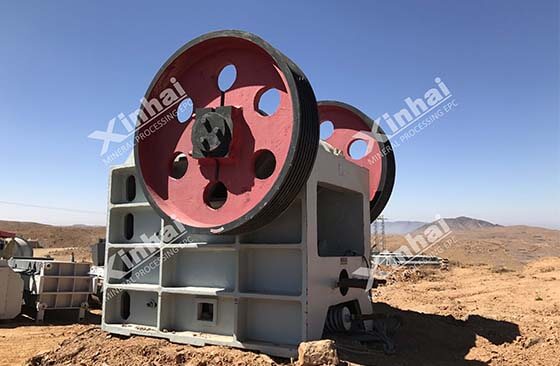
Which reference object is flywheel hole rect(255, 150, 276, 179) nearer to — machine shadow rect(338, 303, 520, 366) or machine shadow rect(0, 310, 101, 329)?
machine shadow rect(338, 303, 520, 366)

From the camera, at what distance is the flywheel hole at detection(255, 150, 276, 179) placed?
498 centimetres

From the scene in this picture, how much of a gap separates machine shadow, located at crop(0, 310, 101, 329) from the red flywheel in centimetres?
506

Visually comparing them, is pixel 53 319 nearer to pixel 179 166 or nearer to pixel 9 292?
pixel 9 292

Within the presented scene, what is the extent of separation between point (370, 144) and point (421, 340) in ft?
9.49

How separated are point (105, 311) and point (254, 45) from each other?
370 centimetres

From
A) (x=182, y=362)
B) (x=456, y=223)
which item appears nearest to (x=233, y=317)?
(x=182, y=362)

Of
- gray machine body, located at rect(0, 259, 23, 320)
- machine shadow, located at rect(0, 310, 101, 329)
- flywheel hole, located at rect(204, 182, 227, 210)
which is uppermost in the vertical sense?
flywheel hole, located at rect(204, 182, 227, 210)

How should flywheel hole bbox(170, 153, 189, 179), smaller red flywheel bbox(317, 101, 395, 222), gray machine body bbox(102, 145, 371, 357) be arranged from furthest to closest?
smaller red flywheel bbox(317, 101, 395, 222) → flywheel hole bbox(170, 153, 189, 179) → gray machine body bbox(102, 145, 371, 357)

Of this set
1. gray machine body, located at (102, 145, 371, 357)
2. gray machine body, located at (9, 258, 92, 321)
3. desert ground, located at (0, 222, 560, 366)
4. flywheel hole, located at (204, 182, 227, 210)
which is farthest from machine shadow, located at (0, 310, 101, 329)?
flywheel hole, located at (204, 182, 227, 210)

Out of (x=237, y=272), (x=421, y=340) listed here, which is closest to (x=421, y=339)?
(x=421, y=340)

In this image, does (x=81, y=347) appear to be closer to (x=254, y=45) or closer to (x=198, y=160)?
(x=198, y=160)

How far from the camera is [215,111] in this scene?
484 centimetres

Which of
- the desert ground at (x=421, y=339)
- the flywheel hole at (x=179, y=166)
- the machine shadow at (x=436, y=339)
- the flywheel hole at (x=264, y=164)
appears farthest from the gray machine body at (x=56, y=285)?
the flywheel hole at (x=264, y=164)

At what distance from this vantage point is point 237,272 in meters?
5.04
